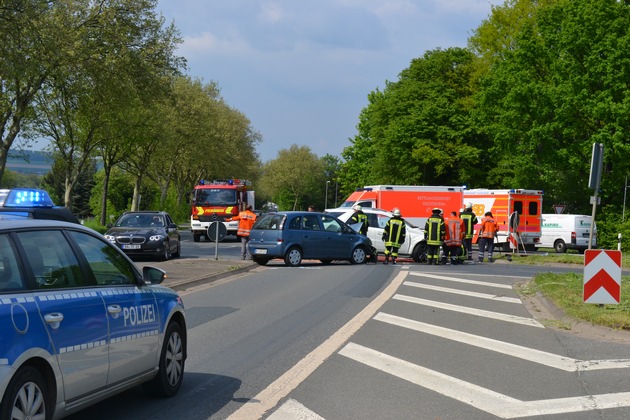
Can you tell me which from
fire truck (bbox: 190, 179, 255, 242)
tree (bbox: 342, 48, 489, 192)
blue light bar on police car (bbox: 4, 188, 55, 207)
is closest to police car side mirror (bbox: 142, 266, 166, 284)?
blue light bar on police car (bbox: 4, 188, 55, 207)

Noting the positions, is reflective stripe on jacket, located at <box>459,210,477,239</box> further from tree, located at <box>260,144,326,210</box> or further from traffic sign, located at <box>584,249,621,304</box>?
tree, located at <box>260,144,326,210</box>

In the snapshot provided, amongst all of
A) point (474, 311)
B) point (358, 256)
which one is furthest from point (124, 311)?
point (358, 256)

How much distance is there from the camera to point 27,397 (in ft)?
15.8

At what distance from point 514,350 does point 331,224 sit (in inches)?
597

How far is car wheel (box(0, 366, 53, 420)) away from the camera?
15.1 ft

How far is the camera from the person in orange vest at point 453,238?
2635 cm

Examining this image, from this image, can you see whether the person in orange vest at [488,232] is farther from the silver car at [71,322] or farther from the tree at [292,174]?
the tree at [292,174]

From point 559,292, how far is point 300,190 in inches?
4288

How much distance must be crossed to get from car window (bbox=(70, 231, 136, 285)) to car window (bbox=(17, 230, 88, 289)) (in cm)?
20

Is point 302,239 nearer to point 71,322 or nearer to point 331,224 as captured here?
point 331,224

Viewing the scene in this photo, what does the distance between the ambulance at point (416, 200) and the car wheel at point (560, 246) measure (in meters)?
8.52

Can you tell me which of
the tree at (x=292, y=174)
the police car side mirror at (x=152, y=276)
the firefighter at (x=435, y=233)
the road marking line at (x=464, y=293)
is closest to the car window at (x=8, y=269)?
the police car side mirror at (x=152, y=276)

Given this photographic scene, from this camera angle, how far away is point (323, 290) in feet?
54.5

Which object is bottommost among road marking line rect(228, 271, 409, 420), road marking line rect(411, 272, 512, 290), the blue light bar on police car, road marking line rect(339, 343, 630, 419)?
road marking line rect(228, 271, 409, 420)
